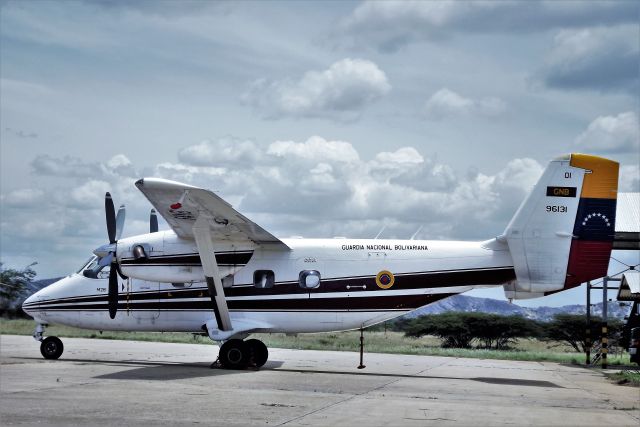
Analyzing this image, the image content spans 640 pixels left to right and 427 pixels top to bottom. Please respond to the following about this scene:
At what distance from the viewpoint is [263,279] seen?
77.5 feet

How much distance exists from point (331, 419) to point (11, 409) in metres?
5.33

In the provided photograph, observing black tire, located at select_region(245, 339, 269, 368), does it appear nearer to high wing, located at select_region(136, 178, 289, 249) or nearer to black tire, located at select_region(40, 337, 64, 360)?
high wing, located at select_region(136, 178, 289, 249)

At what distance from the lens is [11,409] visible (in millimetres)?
13453

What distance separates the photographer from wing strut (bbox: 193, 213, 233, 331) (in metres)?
21.6

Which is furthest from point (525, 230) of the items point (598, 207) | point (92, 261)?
point (92, 261)

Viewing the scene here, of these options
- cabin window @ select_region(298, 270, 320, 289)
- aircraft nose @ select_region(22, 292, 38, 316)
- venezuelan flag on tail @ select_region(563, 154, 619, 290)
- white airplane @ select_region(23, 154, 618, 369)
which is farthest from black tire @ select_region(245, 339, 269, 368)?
venezuelan flag on tail @ select_region(563, 154, 619, 290)

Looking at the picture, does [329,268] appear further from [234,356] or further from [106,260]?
[106,260]

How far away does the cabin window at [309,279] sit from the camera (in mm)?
23484

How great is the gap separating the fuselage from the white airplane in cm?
3

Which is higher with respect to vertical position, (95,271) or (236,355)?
(95,271)

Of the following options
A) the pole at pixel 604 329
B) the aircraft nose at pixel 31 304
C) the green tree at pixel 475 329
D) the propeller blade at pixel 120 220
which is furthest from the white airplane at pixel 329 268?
the green tree at pixel 475 329

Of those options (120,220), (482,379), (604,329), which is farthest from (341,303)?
(604,329)

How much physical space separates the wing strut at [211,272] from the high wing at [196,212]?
283mm

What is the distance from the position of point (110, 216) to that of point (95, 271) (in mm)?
2259
